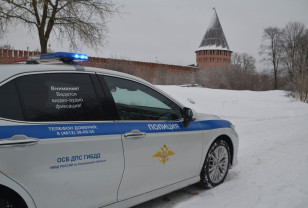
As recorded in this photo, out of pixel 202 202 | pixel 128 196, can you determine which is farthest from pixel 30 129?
pixel 202 202

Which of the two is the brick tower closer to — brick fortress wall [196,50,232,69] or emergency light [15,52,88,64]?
brick fortress wall [196,50,232,69]

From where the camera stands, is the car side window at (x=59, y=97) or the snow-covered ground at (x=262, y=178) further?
the snow-covered ground at (x=262, y=178)

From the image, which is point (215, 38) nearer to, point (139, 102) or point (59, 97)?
point (139, 102)

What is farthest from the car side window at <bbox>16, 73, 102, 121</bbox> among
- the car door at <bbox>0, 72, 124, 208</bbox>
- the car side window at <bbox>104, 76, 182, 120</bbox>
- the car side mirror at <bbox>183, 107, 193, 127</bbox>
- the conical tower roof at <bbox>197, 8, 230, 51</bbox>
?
the conical tower roof at <bbox>197, 8, 230, 51</bbox>

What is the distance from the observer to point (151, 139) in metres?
3.22

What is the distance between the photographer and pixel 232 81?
30.9 metres

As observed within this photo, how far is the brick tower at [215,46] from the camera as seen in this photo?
67062mm

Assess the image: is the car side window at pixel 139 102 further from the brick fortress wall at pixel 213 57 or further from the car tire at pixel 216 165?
the brick fortress wall at pixel 213 57

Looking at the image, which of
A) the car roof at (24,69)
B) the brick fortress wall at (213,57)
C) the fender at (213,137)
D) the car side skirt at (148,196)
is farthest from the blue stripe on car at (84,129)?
the brick fortress wall at (213,57)

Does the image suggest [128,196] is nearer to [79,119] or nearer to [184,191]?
[79,119]

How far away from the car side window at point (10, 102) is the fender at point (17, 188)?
1.49ft

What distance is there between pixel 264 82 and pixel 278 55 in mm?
27674

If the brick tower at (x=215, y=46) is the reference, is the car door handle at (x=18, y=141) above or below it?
below

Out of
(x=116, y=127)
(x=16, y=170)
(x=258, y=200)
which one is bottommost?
(x=258, y=200)
